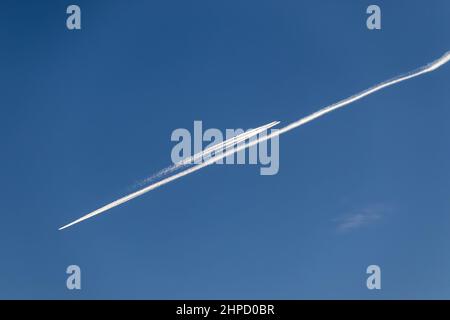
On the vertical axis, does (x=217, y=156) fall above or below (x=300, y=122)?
below

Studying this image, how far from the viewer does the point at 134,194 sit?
55312 mm

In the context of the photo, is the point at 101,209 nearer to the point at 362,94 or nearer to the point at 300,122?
the point at 300,122

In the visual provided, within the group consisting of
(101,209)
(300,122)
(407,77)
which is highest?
(407,77)
